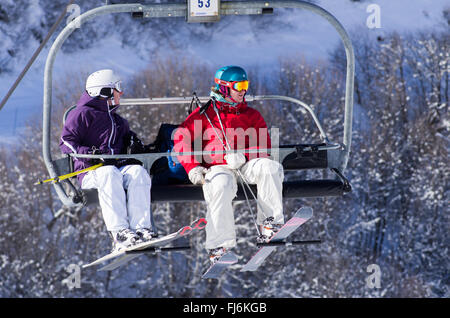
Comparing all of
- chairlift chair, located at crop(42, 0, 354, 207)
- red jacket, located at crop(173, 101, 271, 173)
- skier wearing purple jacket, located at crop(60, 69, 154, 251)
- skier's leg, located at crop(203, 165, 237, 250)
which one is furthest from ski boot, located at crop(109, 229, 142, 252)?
red jacket, located at crop(173, 101, 271, 173)

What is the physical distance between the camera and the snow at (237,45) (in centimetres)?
3672

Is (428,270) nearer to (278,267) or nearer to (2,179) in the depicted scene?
(278,267)

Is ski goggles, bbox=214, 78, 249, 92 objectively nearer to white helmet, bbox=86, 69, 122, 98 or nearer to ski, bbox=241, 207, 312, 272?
white helmet, bbox=86, 69, 122, 98

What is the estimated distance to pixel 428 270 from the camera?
32.5m

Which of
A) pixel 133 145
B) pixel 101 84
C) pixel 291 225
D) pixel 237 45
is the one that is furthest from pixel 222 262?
pixel 237 45

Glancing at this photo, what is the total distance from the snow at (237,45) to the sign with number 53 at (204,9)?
29.1m

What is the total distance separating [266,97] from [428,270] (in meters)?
25.6

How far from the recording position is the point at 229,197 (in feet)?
23.1

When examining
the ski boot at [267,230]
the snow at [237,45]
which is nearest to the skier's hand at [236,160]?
the ski boot at [267,230]

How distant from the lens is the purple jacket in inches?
287

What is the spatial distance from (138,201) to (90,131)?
772mm

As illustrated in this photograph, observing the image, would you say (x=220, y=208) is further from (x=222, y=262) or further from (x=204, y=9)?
(x=204, y=9)

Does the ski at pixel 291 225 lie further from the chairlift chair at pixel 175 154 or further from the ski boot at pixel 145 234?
the ski boot at pixel 145 234

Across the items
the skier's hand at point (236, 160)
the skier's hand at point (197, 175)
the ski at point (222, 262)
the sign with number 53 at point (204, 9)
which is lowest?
the ski at point (222, 262)
